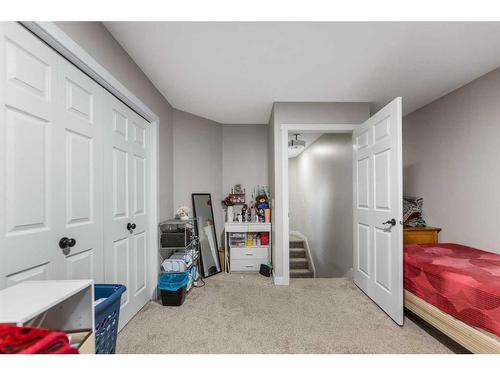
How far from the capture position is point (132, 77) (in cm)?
207

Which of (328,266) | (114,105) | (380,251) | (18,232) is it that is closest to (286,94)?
(114,105)

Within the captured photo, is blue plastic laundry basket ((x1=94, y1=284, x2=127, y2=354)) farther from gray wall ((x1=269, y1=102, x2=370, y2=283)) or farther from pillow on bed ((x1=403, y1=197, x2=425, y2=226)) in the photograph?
pillow on bed ((x1=403, y1=197, x2=425, y2=226))

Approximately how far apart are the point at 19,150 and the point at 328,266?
14.7ft

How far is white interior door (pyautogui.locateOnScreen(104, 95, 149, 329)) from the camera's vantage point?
1816mm

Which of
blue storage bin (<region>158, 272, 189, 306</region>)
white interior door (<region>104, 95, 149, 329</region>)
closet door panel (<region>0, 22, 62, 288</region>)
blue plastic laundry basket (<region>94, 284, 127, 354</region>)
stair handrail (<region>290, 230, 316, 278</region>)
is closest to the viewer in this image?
closet door panel (<region>0, 22, 62, 288</region>)

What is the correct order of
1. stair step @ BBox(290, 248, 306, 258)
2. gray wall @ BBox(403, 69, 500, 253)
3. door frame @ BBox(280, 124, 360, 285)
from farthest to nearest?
stair step @ BBox(290, 248, 306, 258), door frame @ BBox(280, 124, 360, 285), gray wall @ BBox(403, 69, 500, 253)

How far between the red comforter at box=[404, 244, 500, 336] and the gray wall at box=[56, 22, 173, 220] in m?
2.73

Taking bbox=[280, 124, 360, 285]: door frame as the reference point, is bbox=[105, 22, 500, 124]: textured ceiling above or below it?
above

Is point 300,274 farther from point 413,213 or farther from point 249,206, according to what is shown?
point 413,213

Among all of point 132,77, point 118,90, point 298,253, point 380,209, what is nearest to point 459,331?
point 380,209

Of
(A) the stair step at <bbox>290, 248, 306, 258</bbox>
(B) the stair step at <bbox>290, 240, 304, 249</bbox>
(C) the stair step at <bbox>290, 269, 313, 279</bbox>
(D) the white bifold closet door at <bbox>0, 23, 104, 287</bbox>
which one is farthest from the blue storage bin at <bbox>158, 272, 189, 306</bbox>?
(B) the stair step at <bbox>290, 240, 304, 249</bbox>

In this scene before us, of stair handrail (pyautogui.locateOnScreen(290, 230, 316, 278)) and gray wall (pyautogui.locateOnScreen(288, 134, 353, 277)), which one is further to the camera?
stair handrail (pyautogui.locateOnScreen(290, 230, 316, 278))

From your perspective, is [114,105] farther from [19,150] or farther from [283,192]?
[283,192]

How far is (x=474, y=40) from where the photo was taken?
1774mm
